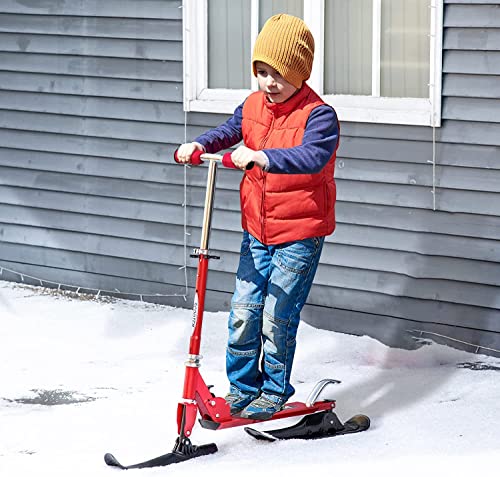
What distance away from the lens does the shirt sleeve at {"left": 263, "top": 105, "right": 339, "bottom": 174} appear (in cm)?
451

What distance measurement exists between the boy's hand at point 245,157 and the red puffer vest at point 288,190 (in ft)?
1.22

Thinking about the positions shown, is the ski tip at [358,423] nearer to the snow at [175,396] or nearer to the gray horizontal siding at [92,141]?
the snow at [175,396]

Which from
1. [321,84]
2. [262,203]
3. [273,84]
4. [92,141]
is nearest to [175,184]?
[92,141]

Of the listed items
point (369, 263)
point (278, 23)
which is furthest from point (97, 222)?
point (278, 23)

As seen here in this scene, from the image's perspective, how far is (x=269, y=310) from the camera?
487 centimetres

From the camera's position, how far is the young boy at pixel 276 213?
186 inches

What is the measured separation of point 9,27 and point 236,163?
3519mm

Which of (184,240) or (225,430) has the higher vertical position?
(184,240)

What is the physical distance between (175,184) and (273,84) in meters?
2.43

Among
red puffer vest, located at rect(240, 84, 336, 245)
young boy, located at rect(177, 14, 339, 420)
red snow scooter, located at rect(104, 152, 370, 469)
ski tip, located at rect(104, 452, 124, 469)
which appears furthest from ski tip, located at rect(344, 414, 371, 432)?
ski tip, located at rect(104, 452, 124, 469)

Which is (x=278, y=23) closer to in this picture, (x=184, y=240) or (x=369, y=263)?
(x=369, y=263)

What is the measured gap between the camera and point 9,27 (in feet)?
24.7

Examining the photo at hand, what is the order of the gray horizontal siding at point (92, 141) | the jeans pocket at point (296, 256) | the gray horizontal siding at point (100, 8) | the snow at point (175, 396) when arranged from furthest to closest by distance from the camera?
the gray horizontal siding at point (92, 141) < the gray horizontal siding at point (100, 8) < the jeans pocket at point (296, 256) < the snow at point (175, 396)

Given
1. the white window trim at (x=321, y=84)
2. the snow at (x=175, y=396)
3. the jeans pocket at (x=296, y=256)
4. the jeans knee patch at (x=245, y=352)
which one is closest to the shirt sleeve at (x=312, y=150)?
the jeans pocket at (x=296, y=256)
